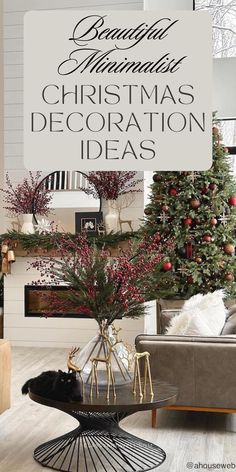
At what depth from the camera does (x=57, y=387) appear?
3.52 meters

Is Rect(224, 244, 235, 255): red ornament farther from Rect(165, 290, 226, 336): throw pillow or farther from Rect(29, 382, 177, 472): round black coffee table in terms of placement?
Rect(29, 382, 177, 472): round black coffee table

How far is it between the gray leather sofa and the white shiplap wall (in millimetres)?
3120

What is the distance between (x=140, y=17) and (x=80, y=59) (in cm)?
42

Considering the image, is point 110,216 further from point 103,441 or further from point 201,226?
point 103,441

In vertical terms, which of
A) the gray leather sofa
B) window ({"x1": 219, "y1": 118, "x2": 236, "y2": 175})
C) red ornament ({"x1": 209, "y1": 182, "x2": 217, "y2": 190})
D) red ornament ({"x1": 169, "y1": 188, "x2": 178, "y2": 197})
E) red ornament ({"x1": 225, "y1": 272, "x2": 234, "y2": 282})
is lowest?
the gray leather sofa

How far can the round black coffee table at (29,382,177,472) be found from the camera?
335 cm

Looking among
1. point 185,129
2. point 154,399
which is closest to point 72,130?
point 185,129

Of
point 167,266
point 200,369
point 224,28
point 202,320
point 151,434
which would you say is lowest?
point 151,434

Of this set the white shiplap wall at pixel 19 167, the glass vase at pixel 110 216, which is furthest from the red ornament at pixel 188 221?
the white shiplap wall at pixel 19 167

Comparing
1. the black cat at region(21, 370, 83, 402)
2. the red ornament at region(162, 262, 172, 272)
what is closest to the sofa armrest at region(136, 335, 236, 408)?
the black cat at region(21, 370, 83, 402)

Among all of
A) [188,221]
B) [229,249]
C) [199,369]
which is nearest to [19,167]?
[188,221]

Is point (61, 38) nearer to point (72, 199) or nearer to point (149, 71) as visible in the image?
point (149, 71)

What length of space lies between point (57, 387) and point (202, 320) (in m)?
1.29

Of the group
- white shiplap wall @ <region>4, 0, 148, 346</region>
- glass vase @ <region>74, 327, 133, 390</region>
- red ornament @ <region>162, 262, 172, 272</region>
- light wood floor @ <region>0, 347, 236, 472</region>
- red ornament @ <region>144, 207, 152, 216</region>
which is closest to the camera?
glass vase @ <region>74, 327, 133, 390</region>
